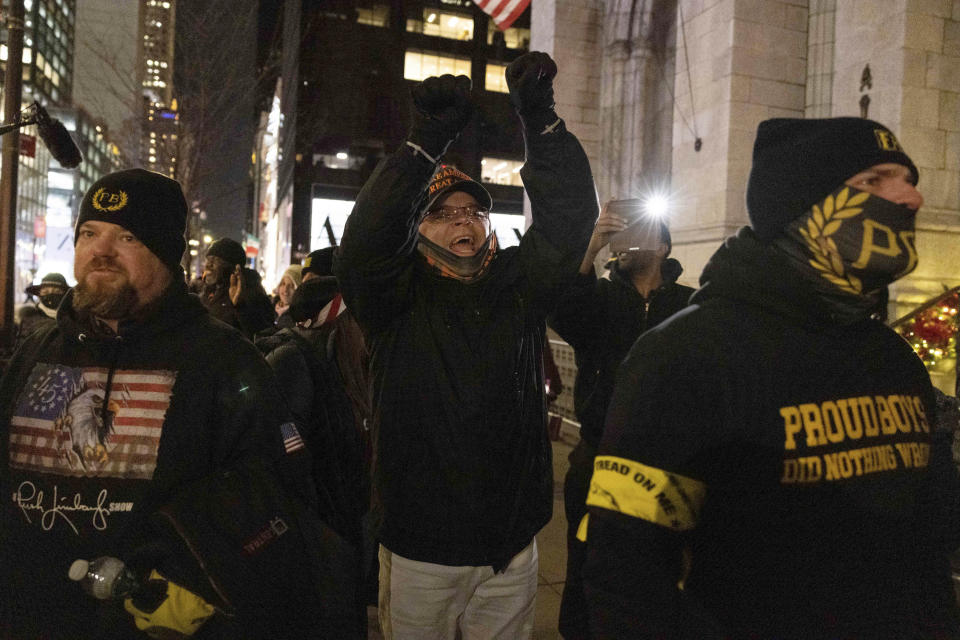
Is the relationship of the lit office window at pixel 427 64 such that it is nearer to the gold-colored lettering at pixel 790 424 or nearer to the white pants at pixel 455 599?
the white pants at pixel 455 599

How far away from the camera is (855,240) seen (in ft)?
5.08

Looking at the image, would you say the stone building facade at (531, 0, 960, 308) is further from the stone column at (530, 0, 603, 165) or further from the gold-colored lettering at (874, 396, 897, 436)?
the gold-colored lettering at (874, 396, 897, 436)

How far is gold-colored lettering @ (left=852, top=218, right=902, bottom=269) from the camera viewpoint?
1.54 meters

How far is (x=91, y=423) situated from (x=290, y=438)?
0.56 metres

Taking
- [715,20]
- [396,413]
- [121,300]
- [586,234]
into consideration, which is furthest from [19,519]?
[715,20]

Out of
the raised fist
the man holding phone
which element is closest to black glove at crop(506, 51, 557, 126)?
the raised fist

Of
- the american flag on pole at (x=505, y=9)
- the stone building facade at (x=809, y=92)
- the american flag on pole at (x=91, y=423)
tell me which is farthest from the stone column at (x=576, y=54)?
the american flag on pole at (x=91, y=423)

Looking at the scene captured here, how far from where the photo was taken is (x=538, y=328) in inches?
107

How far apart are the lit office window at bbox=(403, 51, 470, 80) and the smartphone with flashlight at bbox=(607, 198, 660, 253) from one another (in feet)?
162

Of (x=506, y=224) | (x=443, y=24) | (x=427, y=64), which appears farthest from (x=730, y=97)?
(x=443, y=24)

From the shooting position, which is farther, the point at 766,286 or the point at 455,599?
the point at 455,599

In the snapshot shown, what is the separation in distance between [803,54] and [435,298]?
888cm

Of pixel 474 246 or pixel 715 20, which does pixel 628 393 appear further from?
pixel 715 20

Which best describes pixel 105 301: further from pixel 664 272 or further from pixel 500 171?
pixel 500 171
